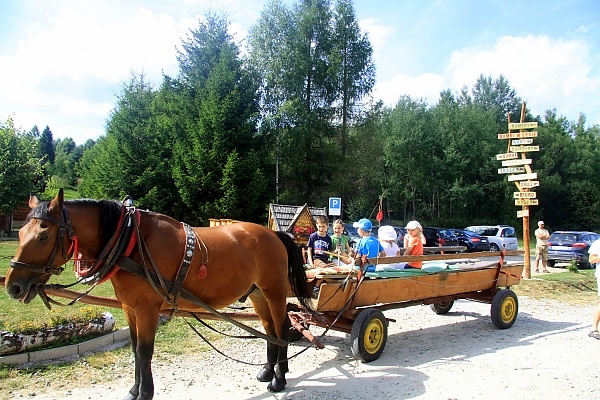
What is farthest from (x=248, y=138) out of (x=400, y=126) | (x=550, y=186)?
(x=550, y=186)

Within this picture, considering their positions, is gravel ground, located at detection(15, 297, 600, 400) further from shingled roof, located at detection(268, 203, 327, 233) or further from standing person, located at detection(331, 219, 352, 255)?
shingled roof, located at detection(268, 203, 327, 233)

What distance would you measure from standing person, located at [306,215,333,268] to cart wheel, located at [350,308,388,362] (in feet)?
4.42

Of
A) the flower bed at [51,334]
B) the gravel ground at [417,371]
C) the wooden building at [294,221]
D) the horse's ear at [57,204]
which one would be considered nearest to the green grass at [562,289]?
the gravel ground at [417,371]

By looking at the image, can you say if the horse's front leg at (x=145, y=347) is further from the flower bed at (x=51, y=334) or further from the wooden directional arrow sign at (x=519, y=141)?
the wooden directional arrow sign at (x=519, y=141)

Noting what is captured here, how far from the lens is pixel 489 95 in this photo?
50062mm

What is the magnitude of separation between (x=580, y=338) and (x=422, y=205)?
36.0 metres

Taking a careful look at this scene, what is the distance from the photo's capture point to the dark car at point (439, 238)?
22359 millimetres

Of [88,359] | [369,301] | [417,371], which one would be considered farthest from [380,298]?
[88,359]

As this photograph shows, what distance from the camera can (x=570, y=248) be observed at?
1770 cm

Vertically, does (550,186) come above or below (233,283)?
above

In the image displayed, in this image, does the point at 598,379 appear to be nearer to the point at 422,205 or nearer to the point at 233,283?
the point at 233,283

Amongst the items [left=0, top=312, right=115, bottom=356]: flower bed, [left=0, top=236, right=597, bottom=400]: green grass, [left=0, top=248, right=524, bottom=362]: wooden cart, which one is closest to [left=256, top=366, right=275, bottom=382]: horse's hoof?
[left=0, top=248, right=524, bottom=362]: wooden cart

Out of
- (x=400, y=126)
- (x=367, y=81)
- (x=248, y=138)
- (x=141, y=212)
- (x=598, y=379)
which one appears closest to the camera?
(x=141, y=212)

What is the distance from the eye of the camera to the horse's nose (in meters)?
3.13
